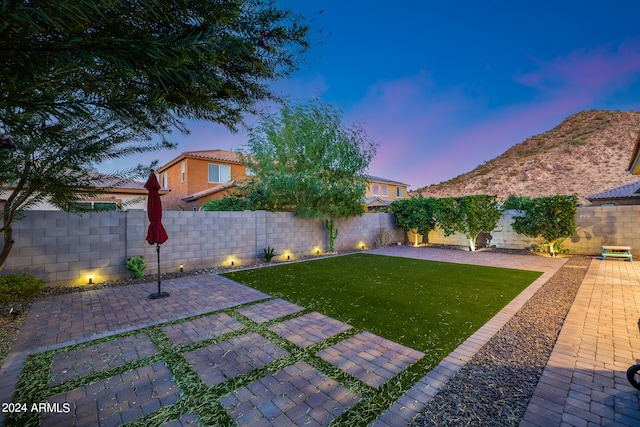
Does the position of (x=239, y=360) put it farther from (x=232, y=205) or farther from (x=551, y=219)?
(x=551, y=219)

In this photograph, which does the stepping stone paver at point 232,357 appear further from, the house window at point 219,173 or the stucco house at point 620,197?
the stucco house at point 620,197

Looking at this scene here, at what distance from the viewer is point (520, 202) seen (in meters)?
12.1

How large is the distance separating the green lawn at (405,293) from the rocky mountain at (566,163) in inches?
1307

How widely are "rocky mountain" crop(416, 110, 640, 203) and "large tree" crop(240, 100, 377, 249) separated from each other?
106 feet

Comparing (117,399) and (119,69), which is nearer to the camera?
(119,69)

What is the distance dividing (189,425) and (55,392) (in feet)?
5.33

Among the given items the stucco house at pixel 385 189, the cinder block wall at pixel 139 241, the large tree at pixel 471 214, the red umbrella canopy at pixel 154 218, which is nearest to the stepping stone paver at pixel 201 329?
the red umbrella canopy at pixel 154 218

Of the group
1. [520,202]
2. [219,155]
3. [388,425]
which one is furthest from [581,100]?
[388,425]

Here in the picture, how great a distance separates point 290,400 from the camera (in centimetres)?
253

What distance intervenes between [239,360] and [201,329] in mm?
1287

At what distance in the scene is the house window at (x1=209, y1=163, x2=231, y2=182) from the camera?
18797 millimetres

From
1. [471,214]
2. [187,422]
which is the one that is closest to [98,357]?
[187,422]

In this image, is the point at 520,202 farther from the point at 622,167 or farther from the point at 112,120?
the point at 622,167

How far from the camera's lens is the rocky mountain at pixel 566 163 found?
1312 inches
